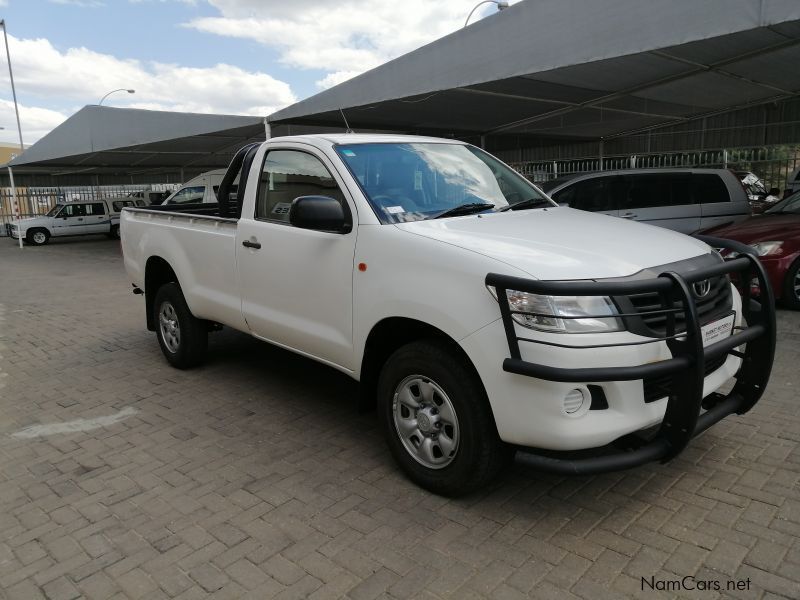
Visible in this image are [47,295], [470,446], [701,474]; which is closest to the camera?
[470,446]

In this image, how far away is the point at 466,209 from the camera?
3.68m

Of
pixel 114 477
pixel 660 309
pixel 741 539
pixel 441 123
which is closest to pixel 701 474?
pixel 741 539

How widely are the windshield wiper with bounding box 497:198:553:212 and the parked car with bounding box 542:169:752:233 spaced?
18.4 feet

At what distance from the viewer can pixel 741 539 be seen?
2.82 meters

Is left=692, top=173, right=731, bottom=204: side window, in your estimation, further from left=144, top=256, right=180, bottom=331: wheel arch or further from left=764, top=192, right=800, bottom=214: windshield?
left=144, top=256, right=180, bottom=331: wheel arch

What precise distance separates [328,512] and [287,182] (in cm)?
227

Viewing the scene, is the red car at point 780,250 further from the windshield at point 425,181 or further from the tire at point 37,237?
the tire at point 37,237

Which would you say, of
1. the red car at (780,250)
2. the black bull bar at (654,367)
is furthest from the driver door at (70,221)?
the black bull bar at (654,367)

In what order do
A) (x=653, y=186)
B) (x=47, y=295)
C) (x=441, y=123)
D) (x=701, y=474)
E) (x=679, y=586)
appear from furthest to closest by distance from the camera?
(x=441, y=123), (x=47, y=295), (x=653, y=186), (x=701, y=474), (x=679, y=586)

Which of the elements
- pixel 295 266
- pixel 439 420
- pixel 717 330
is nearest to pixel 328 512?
pixel 439 420

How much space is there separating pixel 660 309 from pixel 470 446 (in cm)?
110

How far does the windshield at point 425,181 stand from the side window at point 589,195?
17.9ft

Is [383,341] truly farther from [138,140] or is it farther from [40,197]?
[40,197]

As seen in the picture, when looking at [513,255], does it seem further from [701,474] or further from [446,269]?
[701,474]
